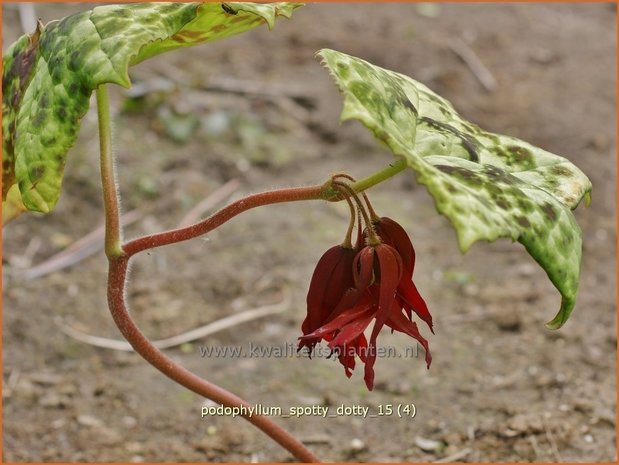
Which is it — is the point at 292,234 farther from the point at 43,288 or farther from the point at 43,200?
the point at 43,200

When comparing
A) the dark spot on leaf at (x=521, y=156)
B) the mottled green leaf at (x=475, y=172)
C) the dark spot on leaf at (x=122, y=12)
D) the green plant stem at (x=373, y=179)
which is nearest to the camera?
the mottled green leaf at (x=475, y=172)

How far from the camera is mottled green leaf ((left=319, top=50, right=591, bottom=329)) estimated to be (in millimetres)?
852

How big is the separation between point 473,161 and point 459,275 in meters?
1.41

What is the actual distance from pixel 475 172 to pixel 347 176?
15 cm

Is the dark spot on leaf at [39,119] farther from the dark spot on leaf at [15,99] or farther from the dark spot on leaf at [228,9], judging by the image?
the dark spot on leaf at [228,9]

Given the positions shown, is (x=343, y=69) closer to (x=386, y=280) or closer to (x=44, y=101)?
(x=386, y=280)

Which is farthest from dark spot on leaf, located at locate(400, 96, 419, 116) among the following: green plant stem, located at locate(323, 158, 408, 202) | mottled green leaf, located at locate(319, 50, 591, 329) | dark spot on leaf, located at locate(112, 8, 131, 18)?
dark spot on leaf, located at locate(112, 8, 131, 18)

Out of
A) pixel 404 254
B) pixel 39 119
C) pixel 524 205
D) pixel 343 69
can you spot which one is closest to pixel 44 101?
pixel 39 119

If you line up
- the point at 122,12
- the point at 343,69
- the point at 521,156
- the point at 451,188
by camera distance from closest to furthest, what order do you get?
the point at 451,188 < the point at 343,69 < the point at 122,12 < the point at 521,156

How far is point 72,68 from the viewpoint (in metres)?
1.02

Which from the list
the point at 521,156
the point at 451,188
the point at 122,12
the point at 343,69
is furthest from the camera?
the point at 521,156

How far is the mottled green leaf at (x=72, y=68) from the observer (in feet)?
3.28

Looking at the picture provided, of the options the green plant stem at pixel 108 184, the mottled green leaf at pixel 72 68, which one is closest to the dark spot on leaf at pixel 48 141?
the mottled green leaf at pixel 72 68

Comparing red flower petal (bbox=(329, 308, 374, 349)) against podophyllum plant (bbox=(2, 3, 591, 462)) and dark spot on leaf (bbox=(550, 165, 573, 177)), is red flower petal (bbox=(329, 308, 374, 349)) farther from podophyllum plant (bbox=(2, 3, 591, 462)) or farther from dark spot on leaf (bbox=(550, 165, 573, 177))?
dark spot on leaf (bbox=(550, 165, 573, 177))
